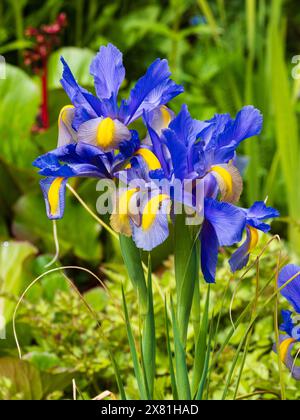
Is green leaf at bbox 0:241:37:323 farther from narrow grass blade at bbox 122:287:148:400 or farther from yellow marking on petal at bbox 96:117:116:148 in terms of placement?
yellow marking on petal at bbox 96:117:116:148

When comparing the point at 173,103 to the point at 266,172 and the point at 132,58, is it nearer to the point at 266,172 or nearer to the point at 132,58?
the point at 266,172

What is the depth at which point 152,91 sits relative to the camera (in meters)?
1.10

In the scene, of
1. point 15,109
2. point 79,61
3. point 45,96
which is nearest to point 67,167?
point 45,96

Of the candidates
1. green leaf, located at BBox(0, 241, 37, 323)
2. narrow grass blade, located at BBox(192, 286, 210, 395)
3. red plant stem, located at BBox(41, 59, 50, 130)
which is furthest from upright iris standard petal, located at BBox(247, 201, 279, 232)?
red plant stem, located at BBox(41, 59, 50, 130)

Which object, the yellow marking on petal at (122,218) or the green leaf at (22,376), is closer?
the yellow marking on petal at (122,218)

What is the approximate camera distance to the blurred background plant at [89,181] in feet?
5.48

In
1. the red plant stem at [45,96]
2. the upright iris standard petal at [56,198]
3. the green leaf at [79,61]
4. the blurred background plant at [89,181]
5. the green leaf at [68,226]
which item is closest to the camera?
the upright iris standard petal at [56,198]

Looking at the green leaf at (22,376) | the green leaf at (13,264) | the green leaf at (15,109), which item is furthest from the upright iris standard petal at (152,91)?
the green leaf at (15,109)

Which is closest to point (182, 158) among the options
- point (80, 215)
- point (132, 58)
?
point (80, 215)

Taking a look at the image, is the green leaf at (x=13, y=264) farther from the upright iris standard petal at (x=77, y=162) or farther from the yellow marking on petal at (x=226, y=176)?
the yellow marking on petal at (x=226, y=176)

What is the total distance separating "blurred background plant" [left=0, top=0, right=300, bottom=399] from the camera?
167cm

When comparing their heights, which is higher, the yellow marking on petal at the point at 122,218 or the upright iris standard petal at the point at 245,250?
the yellow marking on petal at the point at 122,218

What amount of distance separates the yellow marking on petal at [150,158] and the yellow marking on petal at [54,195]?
0.40ft

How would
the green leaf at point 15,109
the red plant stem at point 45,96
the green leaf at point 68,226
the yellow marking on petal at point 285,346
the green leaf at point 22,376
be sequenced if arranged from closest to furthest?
the yellow marking on petal at point 285,346 < the green leaf at point 22,376 < the green leaf at point 68,226 < the red plant stem at point 45,96 < the green leaf at point 15,109
